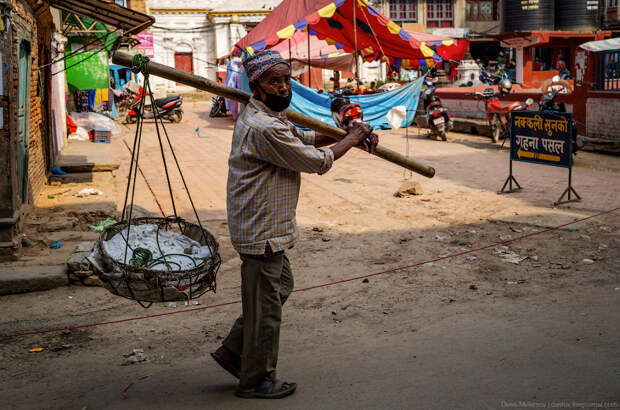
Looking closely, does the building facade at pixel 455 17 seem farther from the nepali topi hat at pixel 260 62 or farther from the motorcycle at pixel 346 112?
the nepali topi hat at pixel 260 62

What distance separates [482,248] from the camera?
20.6 feet

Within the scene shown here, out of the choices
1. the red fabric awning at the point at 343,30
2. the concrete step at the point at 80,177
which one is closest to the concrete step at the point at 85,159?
the concrete step at the point at 80,177

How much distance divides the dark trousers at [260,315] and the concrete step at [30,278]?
2946mm

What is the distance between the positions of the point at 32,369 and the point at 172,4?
35663 millimetres

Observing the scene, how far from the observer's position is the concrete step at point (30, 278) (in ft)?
17.5

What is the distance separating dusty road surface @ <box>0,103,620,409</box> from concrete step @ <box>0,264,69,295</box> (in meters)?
0.11

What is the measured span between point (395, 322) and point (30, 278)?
3.13 metres

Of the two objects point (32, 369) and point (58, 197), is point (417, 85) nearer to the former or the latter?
point (58, 197)

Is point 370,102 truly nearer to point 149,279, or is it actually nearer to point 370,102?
point 370,102

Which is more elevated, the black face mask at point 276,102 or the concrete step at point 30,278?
the black face mask at point 276,102

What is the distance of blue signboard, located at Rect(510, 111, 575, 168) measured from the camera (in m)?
7.98

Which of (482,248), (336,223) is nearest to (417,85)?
(336,223)

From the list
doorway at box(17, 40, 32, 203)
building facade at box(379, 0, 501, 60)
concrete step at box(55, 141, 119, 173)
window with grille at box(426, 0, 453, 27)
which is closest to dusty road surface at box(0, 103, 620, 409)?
doorway at box(17, 40, 32, 203)

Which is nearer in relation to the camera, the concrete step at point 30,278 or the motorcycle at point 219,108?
the concrete step at point 30,278
